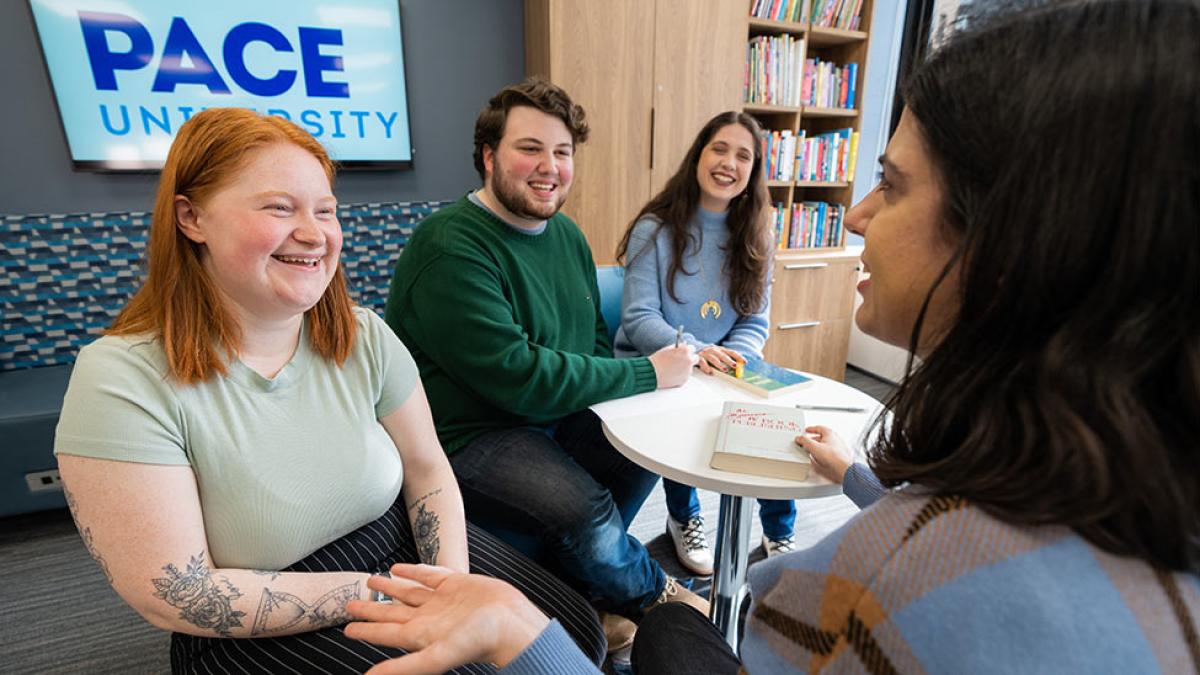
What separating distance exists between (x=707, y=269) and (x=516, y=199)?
2.49 ft

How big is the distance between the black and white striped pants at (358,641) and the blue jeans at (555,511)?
12 centimetres

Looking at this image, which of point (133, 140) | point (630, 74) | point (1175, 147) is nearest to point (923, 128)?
point (1175, 147)

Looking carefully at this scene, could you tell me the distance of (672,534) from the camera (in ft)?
6.56

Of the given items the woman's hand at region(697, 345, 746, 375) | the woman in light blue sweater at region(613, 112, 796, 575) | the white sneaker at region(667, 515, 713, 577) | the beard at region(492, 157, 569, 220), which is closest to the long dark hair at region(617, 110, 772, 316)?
the woman in light blue sweater at region(613, 112, 796, 575)

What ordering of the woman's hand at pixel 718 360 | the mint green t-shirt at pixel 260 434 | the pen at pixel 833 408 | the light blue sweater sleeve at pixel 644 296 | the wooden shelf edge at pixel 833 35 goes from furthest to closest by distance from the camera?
the wooden shelf edge at pixel 833 35, the light blue sweater sleeve at pixel 644 296, the woman's hand at pixel 718 360, the pen at pixel 833 408, the mint green t-shirt at pixel 260 434

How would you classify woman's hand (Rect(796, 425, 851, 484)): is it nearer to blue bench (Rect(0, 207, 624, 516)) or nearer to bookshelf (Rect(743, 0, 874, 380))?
blue bench (Rect(0, 207, 624, 516))

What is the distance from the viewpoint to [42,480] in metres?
2.00

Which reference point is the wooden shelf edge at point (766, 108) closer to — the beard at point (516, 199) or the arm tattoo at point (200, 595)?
the beard at point (516, 199)

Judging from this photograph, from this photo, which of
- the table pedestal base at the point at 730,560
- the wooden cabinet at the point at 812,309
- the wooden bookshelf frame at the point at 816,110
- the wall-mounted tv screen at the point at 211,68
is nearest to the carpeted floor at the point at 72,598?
the table pedestal base at the point at 730,560

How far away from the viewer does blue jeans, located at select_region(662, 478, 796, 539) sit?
1884 mm

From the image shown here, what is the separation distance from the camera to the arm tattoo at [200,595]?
2.65 feet

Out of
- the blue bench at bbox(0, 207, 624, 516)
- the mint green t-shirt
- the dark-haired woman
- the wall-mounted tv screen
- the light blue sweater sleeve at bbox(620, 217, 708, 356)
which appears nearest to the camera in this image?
the dark-haired woman

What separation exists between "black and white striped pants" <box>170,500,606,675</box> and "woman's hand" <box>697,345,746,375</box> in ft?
2.25

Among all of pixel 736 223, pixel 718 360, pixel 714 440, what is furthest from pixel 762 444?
pixel 736 223
